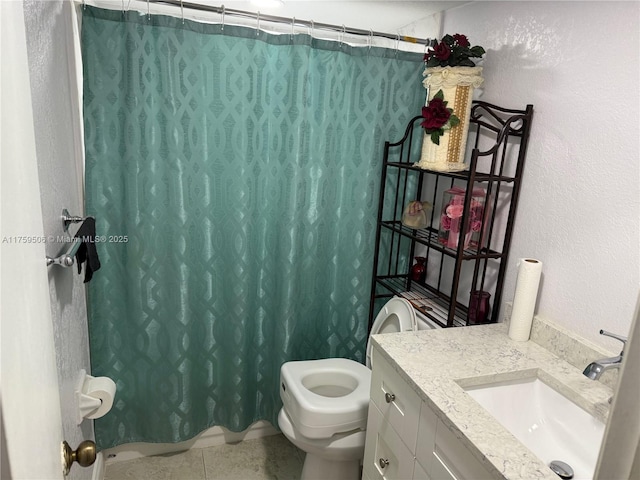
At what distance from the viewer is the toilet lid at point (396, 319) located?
1.88 meters

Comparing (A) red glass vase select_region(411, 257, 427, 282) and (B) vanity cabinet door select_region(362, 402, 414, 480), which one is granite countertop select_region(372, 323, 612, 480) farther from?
(A) red glass vase select_region(411, 257, 427, 282)

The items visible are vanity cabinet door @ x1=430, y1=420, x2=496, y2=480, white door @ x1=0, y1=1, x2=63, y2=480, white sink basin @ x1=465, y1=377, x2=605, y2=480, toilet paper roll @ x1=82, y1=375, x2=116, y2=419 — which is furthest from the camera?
toilet paper roll @ x1=82, y1=375, x2=116, y2=419

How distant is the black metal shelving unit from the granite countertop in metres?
0.23

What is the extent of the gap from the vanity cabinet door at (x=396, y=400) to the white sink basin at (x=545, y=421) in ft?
0.58

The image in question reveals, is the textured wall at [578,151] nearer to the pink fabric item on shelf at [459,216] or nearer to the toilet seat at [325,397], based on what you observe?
the pink fabric item on shelf at [459,216]

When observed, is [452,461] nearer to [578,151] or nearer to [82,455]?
[82,455]

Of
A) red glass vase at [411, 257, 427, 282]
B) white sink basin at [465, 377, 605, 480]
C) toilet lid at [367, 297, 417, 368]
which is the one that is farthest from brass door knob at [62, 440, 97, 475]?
red glass vase at [411, 257, 427, 282]

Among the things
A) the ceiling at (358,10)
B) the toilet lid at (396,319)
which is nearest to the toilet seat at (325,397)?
the toilet lid at (396,319)

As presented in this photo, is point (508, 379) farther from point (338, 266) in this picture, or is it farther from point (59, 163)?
point (59, 163)

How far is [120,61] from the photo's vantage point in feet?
5.57

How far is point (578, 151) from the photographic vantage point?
1.42 m

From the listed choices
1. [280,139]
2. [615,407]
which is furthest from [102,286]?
[615,407]

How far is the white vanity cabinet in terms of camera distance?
1.11 m

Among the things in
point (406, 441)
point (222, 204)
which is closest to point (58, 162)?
point (222, 204)
